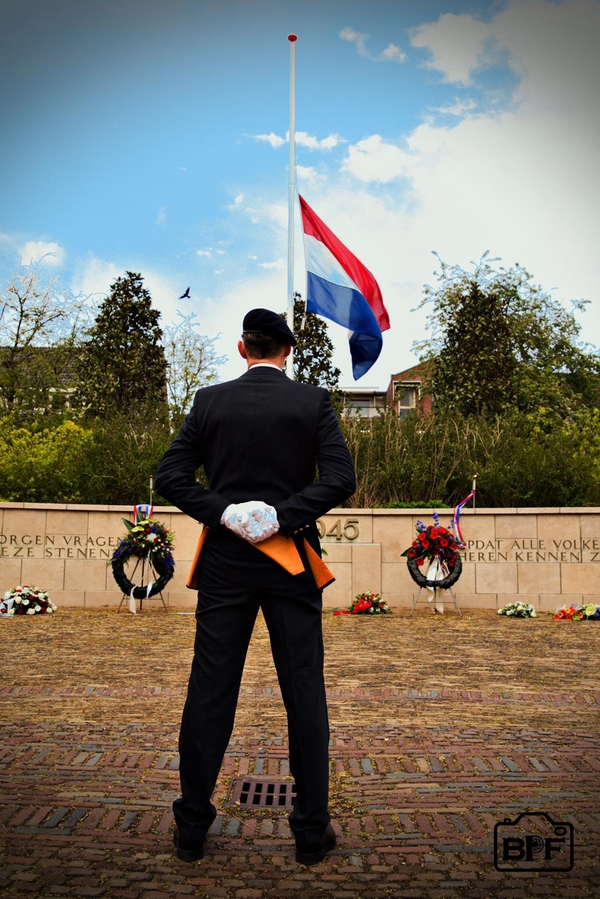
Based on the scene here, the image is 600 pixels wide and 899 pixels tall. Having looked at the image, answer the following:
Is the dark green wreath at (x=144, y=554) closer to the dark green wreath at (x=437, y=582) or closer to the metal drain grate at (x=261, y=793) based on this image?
the dark green wreath at (x=437, y=582)

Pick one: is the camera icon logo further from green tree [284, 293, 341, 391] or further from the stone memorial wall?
green tree [284, 293, 341, 391]

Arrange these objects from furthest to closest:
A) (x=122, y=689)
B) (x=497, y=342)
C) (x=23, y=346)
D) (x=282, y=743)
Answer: (x=23, y=346)
(x=497, y=342)
(x=122, y=689)
(x=282, y=743)

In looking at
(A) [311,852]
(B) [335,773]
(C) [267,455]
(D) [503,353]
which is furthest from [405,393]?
(A) [311,852]

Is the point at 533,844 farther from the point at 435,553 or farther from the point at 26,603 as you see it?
the point at 26,603

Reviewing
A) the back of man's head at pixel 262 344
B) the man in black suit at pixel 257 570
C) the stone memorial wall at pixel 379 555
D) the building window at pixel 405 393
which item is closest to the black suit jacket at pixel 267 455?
the man in black suit at pixel 257 570

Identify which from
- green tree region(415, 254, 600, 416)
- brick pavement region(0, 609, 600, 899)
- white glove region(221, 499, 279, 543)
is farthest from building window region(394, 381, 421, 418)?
white glove region(221, 499, 279, 543)

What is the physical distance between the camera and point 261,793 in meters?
3.75

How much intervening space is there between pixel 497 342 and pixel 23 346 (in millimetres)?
15690

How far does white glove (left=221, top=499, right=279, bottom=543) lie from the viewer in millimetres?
2965

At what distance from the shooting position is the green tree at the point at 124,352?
80.0 ft

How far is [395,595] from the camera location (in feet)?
42.7

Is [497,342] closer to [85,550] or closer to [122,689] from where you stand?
[85,550]

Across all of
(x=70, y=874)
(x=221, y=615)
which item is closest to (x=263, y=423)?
(x=221, y=615)

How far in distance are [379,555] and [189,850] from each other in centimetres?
1027
